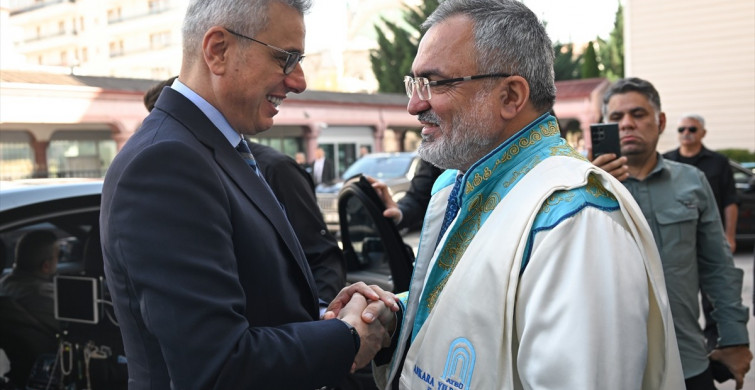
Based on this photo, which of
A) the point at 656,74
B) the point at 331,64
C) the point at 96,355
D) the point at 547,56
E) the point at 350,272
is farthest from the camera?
the point at 331,64

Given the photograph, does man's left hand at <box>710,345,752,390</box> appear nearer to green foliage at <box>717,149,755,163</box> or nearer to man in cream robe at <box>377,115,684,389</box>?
man in cream robe at <box>377,115,684,389</box>

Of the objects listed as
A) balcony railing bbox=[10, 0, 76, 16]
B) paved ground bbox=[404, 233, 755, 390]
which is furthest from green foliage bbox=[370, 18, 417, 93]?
balcony railing bbox=[10, 0, 76, 16]

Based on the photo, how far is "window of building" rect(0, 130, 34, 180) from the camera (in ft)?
62.3

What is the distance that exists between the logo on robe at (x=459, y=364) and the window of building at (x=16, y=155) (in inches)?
778

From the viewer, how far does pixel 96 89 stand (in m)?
18.8

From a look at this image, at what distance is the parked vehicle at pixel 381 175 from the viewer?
516 inches

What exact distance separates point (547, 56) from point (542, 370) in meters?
0.85

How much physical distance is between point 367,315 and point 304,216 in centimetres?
157

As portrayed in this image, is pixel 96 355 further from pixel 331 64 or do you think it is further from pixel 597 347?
pixel 331 64

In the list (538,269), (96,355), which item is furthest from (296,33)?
(96,355)

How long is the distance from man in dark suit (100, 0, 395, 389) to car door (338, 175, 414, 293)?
4.73 ft

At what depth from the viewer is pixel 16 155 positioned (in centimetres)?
1953

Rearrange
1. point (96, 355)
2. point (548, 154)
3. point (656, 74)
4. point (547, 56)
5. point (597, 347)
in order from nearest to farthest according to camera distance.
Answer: point (597, 347)
point (548, 154)
point (547, 56)
point (96, 355)
point (656, 74)

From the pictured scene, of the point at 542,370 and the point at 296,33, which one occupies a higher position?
the point at 296,33
